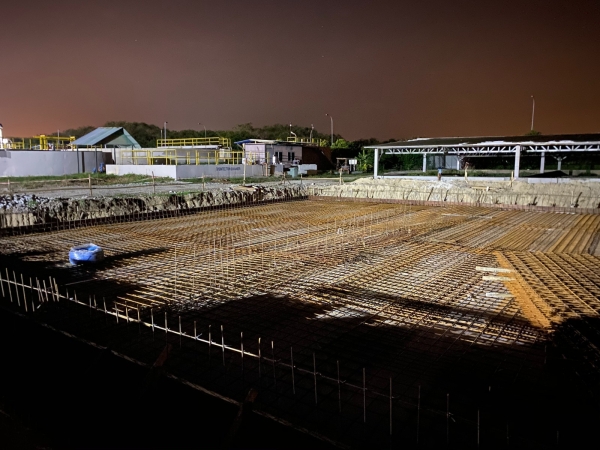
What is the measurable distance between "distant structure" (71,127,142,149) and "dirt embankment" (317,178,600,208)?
821 inches

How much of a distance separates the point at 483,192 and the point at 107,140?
89.5 feet

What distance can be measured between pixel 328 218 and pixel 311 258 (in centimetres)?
469

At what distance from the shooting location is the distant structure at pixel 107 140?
108 ft

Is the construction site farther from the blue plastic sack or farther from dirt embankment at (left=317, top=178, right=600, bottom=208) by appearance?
dirt embankment at (left=317, top=178, right=600, bottom=208)

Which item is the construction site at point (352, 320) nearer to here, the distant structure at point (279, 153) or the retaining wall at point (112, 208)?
the retaining wall at point (112, 208)

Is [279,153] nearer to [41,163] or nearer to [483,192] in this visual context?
[41,163]

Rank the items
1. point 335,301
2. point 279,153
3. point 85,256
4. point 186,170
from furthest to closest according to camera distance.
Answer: point 279,153
point 186,170
point 85,256
point 335,301

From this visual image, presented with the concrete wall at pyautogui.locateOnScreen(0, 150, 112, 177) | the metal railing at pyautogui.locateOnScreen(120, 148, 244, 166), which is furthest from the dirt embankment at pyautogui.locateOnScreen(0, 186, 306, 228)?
the concrete wall at pyautogui.locateOnScreen(0, 150, 112, 177)

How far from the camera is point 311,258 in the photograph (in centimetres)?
727

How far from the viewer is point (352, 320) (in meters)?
4.67

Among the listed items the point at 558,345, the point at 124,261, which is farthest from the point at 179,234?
the point at 558,345

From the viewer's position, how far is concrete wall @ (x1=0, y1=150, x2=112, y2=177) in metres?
24.1

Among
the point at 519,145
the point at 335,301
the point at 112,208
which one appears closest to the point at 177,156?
the point at 112,208

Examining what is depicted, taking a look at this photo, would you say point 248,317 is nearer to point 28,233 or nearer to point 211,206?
point 28,233
